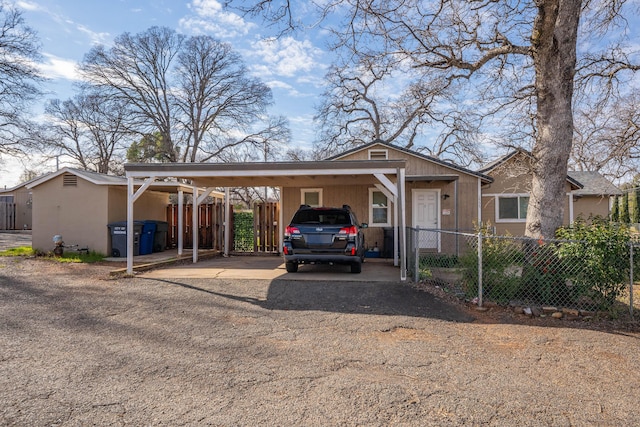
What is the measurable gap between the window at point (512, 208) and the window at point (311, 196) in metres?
7.44

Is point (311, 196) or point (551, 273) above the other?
point (311, 196)

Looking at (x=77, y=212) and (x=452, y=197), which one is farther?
(x=452, y=197)

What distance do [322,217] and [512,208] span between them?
10.4m

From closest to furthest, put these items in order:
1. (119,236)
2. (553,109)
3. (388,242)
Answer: (553,109) → (119,236) → (388,242)

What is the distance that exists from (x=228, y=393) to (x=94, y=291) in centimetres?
533

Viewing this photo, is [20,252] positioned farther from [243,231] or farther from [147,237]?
[243,231]

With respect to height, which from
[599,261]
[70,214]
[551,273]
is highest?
[70,214]

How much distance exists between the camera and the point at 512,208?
50.7ft

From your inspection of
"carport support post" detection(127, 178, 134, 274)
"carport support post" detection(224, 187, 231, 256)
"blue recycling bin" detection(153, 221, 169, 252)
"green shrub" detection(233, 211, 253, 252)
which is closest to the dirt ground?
"carport support post" detection(127, 178, 134, 274)

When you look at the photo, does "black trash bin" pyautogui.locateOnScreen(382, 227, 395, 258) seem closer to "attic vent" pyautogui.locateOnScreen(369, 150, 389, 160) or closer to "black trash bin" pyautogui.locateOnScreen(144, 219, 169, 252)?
"attic vent" pyautogui.locateOnScreen(369, 150, 389, 160)

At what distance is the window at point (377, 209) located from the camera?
44.9ft

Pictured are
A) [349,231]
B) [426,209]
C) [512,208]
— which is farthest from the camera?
[512,208]

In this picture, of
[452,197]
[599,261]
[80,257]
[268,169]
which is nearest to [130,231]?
[268,169]

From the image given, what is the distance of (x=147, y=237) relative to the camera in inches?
525
